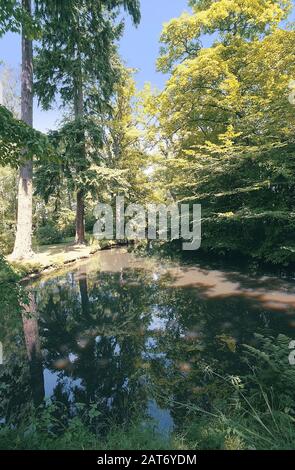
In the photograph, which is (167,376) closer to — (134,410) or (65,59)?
(134,410)

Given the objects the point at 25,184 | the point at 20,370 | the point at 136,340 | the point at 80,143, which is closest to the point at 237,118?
the point at 80,143

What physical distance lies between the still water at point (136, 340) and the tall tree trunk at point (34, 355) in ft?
0.05

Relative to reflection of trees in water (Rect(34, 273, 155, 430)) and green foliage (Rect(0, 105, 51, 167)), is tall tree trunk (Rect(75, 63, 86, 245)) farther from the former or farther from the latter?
green foliage (Rect(0, 105, 51, 167))

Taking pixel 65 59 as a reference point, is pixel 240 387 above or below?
below

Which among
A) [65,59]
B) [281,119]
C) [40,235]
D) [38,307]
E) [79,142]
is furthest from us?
[40,235]

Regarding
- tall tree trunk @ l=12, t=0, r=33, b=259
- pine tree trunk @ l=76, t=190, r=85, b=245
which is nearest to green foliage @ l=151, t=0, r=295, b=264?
pine tree trunk @ l=76, t=190, r=85, b=245

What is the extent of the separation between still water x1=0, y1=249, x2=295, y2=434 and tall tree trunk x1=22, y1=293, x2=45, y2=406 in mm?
16

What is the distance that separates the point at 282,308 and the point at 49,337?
530 centimetres

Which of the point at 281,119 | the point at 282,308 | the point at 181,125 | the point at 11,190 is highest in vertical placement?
the point at 181,125

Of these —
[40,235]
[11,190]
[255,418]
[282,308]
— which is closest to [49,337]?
[255,418]

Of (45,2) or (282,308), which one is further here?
(45,2)

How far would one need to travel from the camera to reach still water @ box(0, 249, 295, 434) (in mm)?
4031

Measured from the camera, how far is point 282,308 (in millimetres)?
6797

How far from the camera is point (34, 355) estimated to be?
17.5ft
